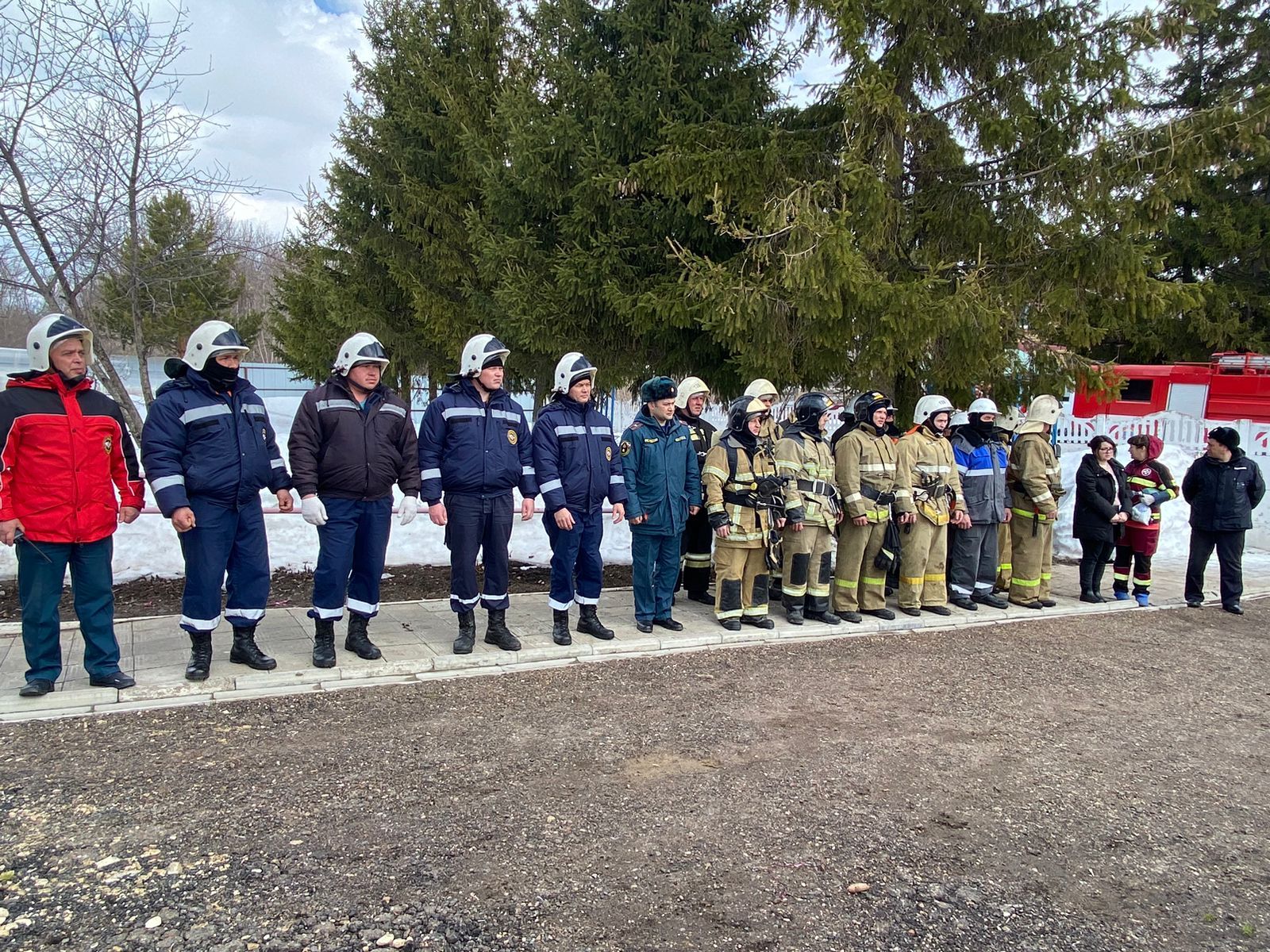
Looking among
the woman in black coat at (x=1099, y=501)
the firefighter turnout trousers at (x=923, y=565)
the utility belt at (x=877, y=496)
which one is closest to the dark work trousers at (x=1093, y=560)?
the woman in black coat at (x=1099, y=501)

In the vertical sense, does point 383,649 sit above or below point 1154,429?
below

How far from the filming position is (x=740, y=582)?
7250 mm

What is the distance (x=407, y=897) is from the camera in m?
3.18

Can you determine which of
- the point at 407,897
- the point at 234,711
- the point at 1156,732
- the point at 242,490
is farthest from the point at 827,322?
Answer: the point at 407,897

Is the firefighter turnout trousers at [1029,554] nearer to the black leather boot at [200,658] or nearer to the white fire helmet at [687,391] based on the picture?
the white fire helmet at [687,391]

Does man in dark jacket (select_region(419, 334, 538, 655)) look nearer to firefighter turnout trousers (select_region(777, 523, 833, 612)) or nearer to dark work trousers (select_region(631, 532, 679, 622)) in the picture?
dark work trousers (select_region(631, 532, 679, 622))

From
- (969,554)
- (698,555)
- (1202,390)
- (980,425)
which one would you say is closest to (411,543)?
(698,555)

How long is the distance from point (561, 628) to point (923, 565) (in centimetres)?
359

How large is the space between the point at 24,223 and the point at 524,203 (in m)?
4.86

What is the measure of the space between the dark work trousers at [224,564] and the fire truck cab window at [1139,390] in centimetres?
1843

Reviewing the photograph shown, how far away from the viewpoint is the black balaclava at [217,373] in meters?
5.24

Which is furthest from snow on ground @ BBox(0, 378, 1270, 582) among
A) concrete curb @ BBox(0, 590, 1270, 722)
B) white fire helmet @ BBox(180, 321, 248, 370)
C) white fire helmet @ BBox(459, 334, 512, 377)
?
white fire helmet @ BBox(459, 334, 512, 377)

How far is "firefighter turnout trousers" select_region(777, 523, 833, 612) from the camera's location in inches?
291

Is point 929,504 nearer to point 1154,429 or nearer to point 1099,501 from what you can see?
point 1099,501
